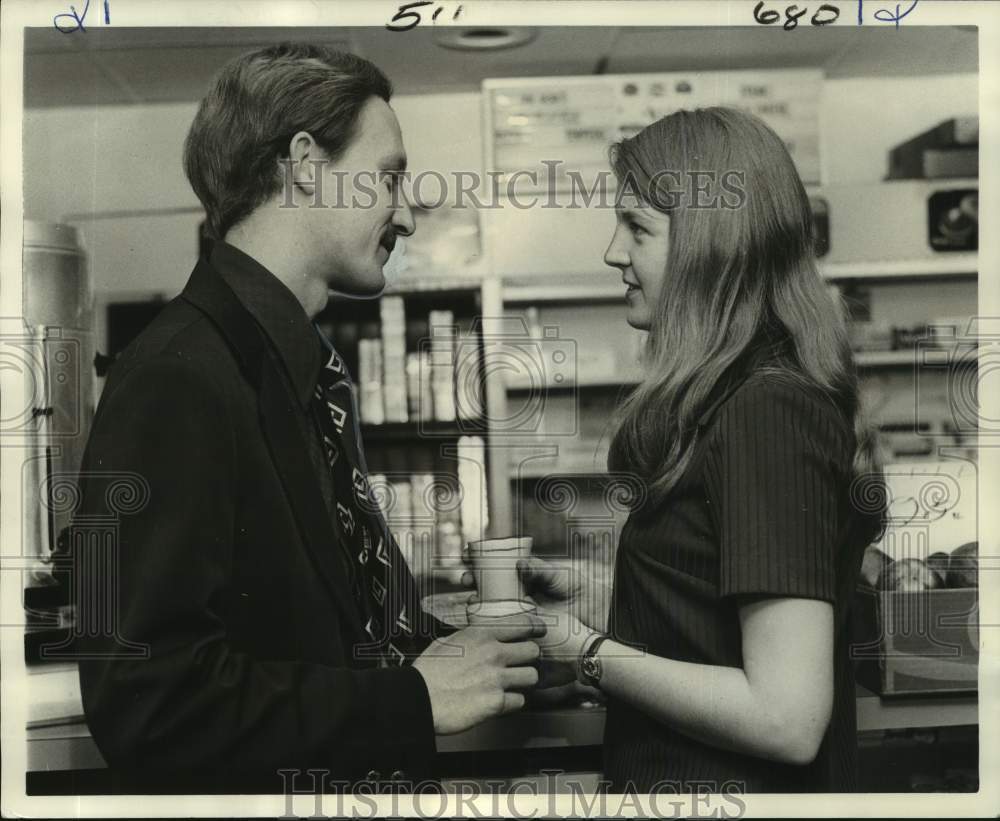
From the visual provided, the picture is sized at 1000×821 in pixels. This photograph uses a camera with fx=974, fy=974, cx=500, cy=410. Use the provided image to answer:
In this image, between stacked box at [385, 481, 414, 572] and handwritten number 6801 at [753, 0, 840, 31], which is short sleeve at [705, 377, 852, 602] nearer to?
stacked box at [385, 481, 414, 572]

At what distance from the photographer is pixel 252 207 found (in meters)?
1.33

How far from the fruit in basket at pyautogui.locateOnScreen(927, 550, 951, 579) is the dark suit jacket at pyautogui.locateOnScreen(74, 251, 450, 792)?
2.69ft

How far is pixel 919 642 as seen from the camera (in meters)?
1.51

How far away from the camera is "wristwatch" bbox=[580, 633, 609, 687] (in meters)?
1.32

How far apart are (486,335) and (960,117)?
85 centimetres

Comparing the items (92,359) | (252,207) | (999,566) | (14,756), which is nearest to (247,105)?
(252,207)

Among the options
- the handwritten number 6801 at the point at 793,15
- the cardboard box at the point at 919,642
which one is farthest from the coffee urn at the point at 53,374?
the cardboard box at the point at 919,642

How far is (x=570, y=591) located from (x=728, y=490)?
1.33 ft

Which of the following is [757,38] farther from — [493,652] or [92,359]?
[92,359]

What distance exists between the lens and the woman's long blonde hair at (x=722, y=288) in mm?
1239

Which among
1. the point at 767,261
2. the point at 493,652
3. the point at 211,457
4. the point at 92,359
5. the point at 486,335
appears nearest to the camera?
the point at 211,457

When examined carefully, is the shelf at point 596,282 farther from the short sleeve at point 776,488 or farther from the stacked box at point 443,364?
the short sleeve at point 776,488

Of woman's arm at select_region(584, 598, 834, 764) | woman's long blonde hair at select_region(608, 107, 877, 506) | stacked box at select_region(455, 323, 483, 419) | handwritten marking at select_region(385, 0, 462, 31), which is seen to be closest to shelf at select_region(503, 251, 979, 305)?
stacked box at select_region(455, 323, 483, 419)

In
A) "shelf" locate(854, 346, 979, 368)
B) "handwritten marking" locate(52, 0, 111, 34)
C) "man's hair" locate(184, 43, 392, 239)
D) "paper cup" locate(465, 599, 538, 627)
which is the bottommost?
"paper cup" locate(465, 599, 538, 627)
